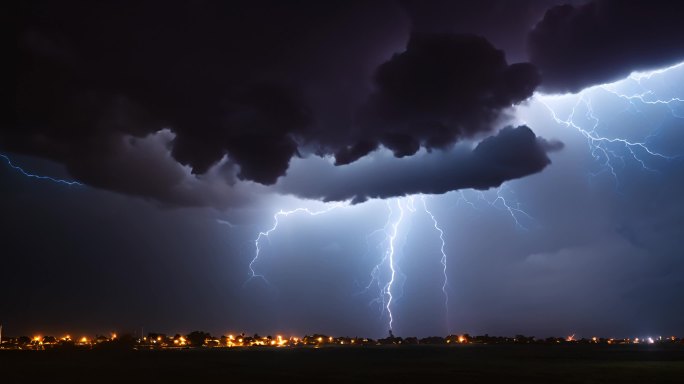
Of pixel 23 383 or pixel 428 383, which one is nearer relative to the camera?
pixel 23 383

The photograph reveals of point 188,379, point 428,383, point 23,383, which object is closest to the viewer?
point 23,383

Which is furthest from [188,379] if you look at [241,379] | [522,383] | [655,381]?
[655,381]

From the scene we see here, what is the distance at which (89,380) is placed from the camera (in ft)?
125

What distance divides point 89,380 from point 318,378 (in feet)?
57.4

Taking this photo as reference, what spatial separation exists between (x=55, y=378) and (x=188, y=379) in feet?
33.4

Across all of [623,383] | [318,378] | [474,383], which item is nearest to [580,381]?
[623,383]

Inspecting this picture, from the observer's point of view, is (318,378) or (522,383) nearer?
(522,383)

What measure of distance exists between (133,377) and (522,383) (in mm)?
30446

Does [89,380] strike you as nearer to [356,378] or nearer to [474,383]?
→ [356,378]

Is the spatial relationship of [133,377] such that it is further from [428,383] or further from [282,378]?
[428,383]

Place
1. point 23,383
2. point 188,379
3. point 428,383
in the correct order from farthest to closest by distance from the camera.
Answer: point 188,379 < point 428,383 < point 23,383

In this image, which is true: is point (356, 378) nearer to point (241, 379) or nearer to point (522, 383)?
point (241, 379)

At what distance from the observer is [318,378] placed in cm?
4247

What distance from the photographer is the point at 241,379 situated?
40.6 metres
